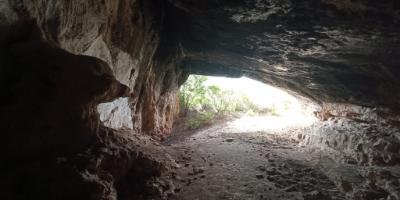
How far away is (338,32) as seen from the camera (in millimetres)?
4309

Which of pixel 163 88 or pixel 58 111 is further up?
pixel 163 88

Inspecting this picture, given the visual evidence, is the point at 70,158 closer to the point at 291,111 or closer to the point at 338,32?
the point at 338,32

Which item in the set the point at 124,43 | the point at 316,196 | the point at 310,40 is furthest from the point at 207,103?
the point at 316,196

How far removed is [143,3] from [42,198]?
3900 mm

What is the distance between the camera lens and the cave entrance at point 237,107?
11820 millimetres

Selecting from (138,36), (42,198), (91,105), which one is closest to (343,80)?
(138,36)

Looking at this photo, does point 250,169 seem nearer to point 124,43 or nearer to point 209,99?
point 124,43

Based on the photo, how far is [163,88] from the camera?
8.76 meters

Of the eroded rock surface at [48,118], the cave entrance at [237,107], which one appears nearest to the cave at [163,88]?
the eroded rock surface at [48,118]

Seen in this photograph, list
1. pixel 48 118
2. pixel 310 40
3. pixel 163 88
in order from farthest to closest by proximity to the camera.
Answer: pixel 163 88, pixel 310 40, pixel 48 118

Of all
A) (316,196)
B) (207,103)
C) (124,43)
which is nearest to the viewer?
(316,196)

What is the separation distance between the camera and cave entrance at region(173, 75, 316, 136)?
38.8 feet

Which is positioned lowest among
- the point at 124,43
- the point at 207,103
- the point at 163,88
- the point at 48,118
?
the point at 48,118

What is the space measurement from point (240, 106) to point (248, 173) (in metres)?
11.3
